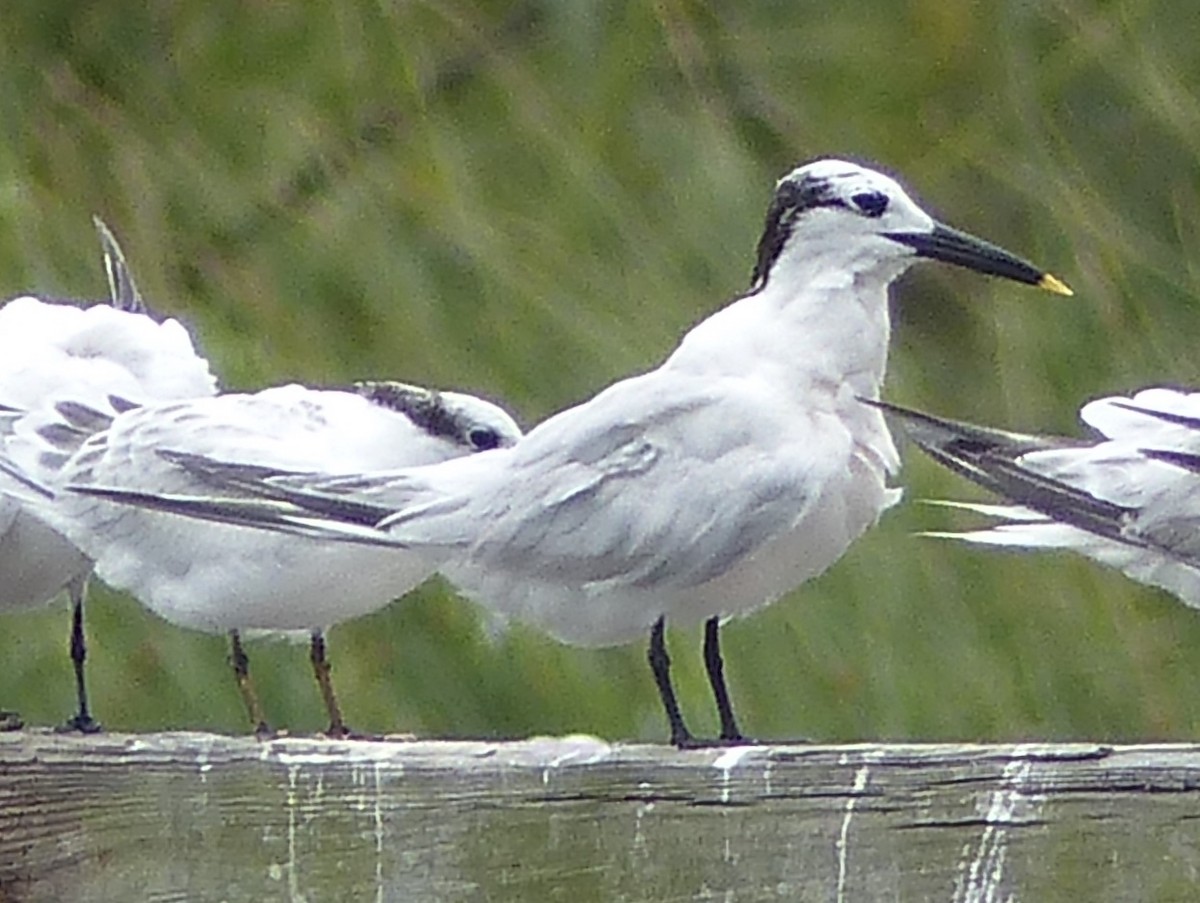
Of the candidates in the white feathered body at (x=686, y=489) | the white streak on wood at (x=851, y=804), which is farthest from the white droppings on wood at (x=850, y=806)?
the white feathered body at (x=686, y=489)

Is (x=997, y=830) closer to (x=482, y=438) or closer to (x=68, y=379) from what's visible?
(x=482, y=438)

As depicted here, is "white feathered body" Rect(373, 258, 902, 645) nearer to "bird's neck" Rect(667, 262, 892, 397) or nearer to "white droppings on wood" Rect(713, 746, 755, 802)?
"bird's neck" Rect(667, 262, 892, 397)

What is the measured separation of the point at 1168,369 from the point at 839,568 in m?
0.32

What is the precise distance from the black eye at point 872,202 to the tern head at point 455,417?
0.29 m

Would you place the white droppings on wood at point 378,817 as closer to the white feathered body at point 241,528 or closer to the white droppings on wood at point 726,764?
the white droppings on wood at point 726,764

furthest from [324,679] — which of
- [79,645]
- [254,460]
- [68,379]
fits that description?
[254,460]

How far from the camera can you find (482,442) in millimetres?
2135

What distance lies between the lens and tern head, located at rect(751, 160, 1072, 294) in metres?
1.99

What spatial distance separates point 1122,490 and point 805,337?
27 cm

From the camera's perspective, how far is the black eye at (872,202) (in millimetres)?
1991

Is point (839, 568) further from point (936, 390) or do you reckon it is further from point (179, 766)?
point (179, 766)

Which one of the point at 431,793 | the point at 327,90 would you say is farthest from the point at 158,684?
the point at 431,793

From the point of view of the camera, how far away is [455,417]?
2137mm

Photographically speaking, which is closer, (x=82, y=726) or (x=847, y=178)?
(x=847, y=178)
